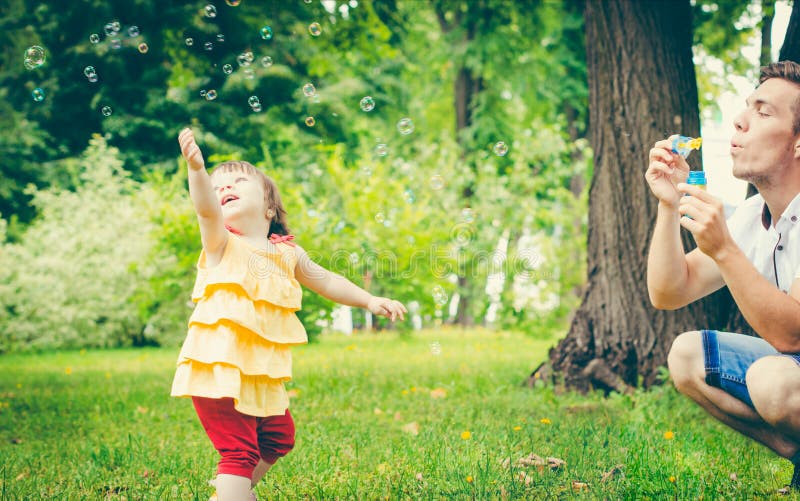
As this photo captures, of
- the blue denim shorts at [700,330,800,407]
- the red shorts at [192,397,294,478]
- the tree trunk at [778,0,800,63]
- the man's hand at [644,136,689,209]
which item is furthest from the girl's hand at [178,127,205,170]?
the tree trunk at [778,0,800,63]

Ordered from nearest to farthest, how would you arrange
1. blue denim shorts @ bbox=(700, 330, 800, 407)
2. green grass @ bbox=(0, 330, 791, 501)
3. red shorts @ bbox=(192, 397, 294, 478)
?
red shorts @ bbox=(192, 397, 294, 478) → blue denim shorts @ bbox=(700, 330, 800, 407) → green grass @ bbox=(0, 330, 791, 501)

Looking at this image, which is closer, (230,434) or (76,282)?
(230,434)

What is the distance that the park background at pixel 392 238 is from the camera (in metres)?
3.56

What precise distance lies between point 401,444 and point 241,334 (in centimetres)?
141

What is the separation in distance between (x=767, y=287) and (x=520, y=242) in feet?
38.5

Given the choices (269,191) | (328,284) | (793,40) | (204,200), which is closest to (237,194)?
(269,191)

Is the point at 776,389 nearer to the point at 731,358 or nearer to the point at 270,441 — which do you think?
the point at 731,358

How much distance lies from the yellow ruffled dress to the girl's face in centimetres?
11

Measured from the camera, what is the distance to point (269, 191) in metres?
3.00

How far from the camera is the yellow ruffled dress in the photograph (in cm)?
261

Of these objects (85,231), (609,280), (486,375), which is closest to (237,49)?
(85,231)

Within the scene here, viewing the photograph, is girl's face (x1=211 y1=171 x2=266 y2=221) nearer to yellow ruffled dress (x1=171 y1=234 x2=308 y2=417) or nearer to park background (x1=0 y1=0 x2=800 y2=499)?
yellow ruffled dress (x1=171 y1=234 x2=308 y2=417)

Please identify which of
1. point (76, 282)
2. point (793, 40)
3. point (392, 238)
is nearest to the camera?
point (793, 40)

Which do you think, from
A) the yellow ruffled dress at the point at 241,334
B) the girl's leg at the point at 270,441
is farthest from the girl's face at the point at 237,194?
the girl's leg at the point at 270,441
